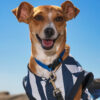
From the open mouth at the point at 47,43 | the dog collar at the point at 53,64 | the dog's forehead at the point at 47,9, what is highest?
the dog's forehead at the point at 47,9

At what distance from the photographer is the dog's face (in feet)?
15.2

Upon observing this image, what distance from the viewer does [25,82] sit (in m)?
4.98

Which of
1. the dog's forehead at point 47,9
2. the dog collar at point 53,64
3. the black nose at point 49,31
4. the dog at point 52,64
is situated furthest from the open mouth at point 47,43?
the dog's forehead at point 47,9

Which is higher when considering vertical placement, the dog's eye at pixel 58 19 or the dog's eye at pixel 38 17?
the dog's eye at pixel 38 17

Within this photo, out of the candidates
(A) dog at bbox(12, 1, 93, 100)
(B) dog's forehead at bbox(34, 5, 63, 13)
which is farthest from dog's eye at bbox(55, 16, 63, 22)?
(B) dog's forehead at bbox(34, 5, 63, 13)

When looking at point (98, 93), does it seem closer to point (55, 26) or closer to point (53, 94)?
point (53, 94)

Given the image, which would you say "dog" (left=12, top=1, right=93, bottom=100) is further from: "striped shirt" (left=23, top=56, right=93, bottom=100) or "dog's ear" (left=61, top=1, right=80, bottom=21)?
"dog's ear" (left=61, top=1, right=80, bottom=21)

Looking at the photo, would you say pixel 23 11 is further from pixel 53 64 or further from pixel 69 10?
pixel 53 64

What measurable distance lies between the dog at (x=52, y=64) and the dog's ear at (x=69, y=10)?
106 millimetres

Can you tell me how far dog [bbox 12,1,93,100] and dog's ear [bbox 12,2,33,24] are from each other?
143 millimetres

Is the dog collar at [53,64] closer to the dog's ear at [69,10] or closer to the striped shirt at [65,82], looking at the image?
the striped shirt at [65,82]

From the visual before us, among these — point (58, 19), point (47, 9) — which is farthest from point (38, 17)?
point (58, 19)

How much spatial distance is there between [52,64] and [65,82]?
41cm

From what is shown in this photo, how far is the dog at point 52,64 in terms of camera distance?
461cm
